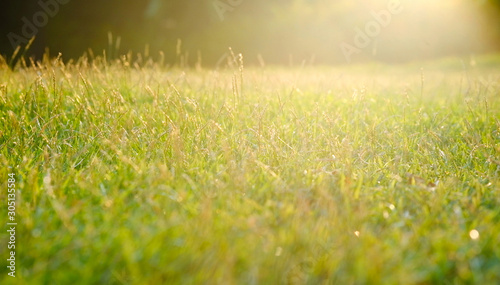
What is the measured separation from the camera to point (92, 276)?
6.10 ft

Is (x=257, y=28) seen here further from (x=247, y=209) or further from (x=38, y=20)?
(x=247, y=209)

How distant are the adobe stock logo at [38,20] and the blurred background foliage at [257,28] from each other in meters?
0.13

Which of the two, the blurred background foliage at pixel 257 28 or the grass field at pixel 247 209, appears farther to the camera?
the blurred background foliage at pixel 257 28

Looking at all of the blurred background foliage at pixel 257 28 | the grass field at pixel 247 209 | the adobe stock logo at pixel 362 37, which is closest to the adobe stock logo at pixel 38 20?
the blurred background foliage at pixel 257 28

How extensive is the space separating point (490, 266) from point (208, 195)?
4.44 feet

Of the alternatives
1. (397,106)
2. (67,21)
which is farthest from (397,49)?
(397,106)

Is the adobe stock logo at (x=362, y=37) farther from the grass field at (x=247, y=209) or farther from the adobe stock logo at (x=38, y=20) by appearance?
the grass field at (x=247, y=209)

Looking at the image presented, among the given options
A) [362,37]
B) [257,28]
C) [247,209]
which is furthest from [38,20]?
[247,209]

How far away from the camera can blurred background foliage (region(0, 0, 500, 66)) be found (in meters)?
12.9

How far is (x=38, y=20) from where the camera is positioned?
1267cm

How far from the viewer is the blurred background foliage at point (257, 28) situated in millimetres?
12883

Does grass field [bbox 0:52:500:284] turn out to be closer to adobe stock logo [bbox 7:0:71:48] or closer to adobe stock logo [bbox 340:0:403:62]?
adobe stock logo [bbox 7:0:71:48]

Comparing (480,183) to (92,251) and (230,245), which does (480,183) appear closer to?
(230,245)

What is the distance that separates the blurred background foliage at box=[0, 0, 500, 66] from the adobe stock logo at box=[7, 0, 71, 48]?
0.44 ft
